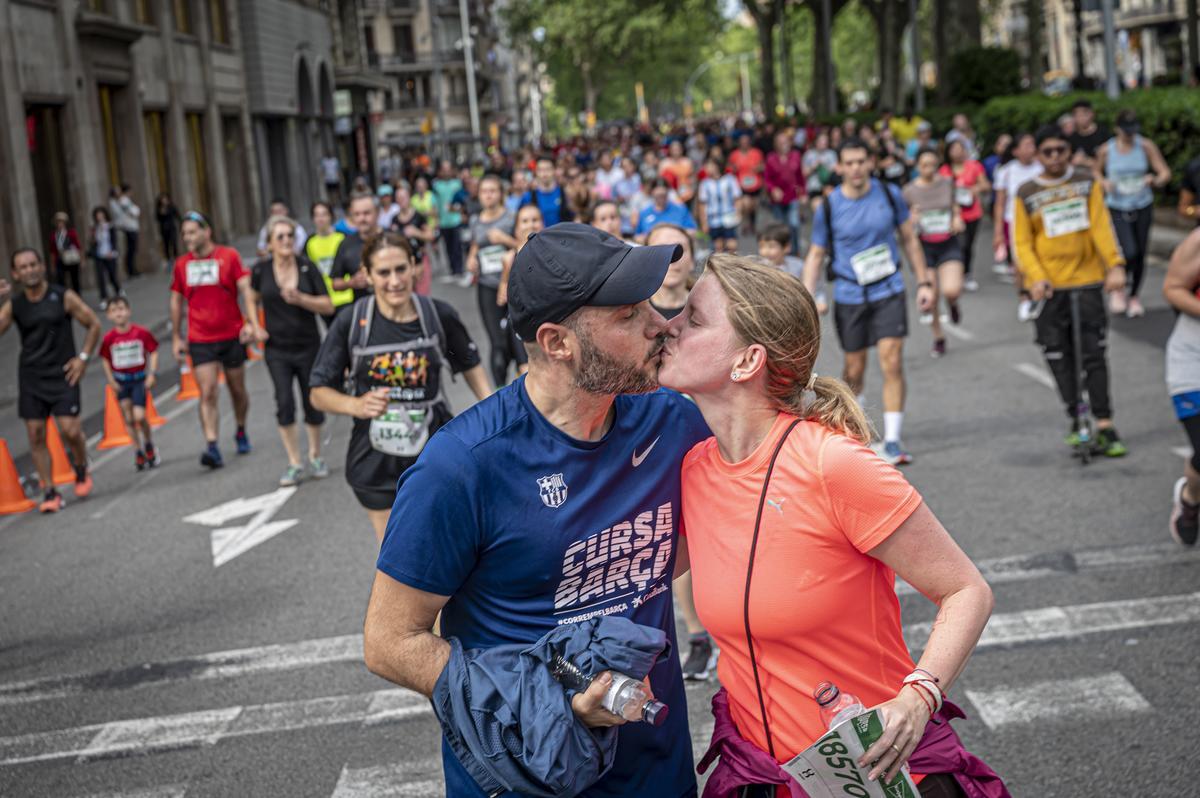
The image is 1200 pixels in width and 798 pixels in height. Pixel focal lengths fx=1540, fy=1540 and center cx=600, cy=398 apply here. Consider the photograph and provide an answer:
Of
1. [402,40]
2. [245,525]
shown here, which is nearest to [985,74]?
[245,525]

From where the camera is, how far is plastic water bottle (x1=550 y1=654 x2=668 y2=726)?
2.70m

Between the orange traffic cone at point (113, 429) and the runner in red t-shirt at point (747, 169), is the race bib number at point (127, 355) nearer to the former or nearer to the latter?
the orange traffic cone at point (113, 429)

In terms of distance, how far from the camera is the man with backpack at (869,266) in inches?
398

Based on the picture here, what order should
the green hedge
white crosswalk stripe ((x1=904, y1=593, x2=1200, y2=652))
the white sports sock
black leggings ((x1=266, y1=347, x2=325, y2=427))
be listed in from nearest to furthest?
white crosswalk stripe ((x1=904, y1=593, x2=1200, y2=652)), the white sports sock, black leggings ((x1=266, y1=347, x2=325, y2=427)), the green hedge

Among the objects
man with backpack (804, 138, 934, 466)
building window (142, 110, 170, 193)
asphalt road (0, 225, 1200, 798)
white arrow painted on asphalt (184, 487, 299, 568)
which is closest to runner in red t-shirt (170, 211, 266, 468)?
asphalt road (0, 225, 1200, 798)

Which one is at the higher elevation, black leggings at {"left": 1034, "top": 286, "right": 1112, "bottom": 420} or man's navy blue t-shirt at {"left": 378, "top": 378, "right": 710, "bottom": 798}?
man's navy blue t-shirt at {"left": 378, "top": 378, "right": 710, "bottom": 798}

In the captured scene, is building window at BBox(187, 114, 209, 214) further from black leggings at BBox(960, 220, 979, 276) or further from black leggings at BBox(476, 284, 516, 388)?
black leggings at BBox(476, 284, 516, 388)

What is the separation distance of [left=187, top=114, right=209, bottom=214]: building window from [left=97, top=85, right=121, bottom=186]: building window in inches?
236

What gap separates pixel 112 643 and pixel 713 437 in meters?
5.21

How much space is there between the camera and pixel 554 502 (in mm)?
3068

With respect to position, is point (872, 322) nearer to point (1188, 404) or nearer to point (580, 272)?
point (1188, 404)

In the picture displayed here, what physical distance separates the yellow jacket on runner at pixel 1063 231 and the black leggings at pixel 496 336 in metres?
4.23

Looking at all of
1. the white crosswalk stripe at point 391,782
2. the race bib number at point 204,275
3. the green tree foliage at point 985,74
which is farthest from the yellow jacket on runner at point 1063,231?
the green tree foliage at point 985,74

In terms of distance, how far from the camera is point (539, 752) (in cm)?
274
